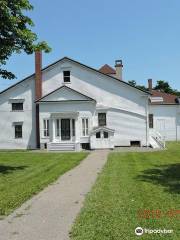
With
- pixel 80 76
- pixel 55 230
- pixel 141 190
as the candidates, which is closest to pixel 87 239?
pixel 55 230

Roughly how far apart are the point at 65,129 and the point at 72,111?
1682mm

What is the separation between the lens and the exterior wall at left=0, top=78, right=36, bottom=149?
111 feet

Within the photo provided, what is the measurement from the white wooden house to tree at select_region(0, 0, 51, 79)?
15.9m

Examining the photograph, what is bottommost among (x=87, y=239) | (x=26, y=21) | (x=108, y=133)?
(x=87, y=239)

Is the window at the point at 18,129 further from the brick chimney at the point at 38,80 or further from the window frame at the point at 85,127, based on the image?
the window frame at the point at 85,127

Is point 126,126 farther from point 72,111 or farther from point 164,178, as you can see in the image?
point 164,178

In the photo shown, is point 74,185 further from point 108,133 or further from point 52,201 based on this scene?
point 108,133

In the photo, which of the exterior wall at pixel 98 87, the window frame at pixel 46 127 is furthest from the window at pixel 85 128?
the window frame at pixel 46 127

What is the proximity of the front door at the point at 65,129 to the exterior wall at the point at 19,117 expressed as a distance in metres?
3.36

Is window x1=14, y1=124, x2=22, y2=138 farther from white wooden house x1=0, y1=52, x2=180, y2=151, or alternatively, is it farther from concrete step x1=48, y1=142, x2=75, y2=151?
concrete step x1=48, y1=142, x2=75, y2=151

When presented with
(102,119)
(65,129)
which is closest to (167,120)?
(102,119)

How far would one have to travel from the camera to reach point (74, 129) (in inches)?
1246

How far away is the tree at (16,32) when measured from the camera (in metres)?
14.3

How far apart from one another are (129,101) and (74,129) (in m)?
5.54
